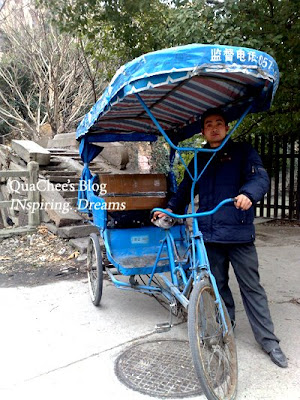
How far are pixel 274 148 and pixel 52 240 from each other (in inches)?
247

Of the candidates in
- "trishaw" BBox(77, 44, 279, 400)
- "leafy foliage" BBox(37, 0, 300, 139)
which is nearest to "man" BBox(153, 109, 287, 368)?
"trishaw" BBox(77, 44, 279, 400)

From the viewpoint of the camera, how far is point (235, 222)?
3.10 m

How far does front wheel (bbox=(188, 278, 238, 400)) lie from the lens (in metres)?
2.43

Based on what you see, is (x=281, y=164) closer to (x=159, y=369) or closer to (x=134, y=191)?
(x=134, y=191)

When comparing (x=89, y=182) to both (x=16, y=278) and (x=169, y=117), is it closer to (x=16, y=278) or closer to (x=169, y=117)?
(x=169, y=117)

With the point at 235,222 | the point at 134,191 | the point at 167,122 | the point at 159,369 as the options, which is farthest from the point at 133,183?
the point at 159,369

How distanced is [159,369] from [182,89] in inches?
90.9

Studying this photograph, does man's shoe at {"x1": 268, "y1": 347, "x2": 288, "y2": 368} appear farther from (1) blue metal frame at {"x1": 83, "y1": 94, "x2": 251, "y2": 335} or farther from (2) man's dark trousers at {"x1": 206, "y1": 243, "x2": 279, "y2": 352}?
(1) blue metal frame at {"x1": 83, "y1": 94, "x2": 251, "y2": 335}

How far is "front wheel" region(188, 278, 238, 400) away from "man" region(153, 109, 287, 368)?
45cm

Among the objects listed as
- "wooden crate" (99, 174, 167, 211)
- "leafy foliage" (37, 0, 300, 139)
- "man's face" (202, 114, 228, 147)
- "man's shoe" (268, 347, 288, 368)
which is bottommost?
"man's shoe" (268, 347, 288, 368)

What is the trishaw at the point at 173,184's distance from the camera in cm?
255

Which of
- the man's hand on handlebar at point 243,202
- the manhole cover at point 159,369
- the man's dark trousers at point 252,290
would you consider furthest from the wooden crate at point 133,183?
the man's hand on handlebar at point 243,202

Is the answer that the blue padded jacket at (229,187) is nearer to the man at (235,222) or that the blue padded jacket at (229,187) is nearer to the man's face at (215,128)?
the man at (235,222)

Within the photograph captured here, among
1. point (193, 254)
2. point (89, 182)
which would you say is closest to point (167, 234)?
point (193, 254)
